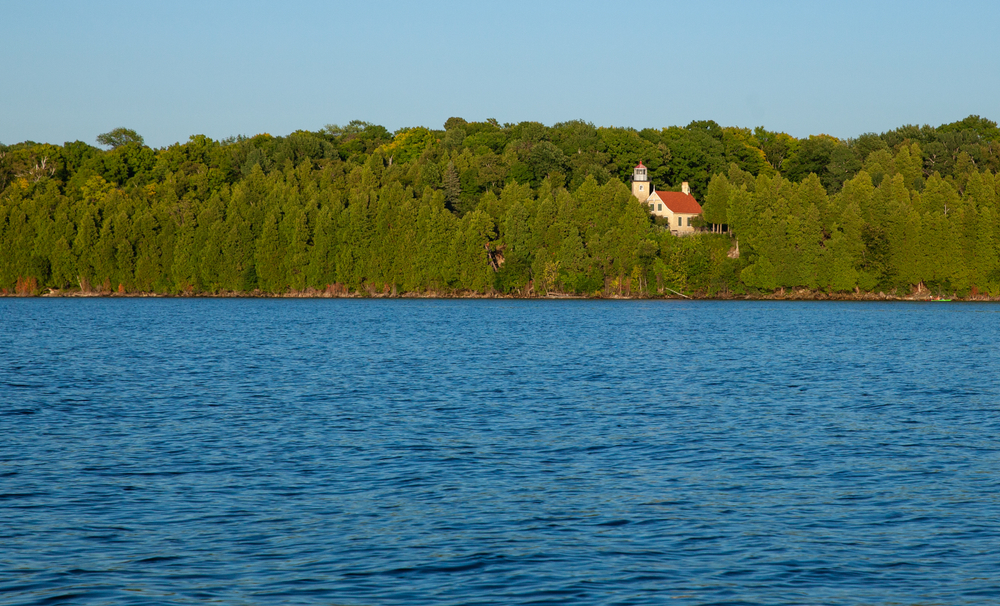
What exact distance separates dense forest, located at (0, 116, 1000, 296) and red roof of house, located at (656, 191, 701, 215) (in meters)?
7.67

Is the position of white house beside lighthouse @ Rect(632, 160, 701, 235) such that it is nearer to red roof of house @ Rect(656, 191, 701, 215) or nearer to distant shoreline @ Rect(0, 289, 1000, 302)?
red roof of house @ Rect(656, 191, 701, 215)

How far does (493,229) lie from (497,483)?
424ft

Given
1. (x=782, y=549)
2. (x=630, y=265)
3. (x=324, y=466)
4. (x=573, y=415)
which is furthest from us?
(x=630, y=265)

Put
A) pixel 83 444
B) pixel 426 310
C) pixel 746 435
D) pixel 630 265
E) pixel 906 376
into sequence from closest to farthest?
1. pixel 83 444
2. pixel 746 435
3. pixel 906 376
4. pixel 426 310
5. pixel 630 265

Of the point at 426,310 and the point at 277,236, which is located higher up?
the point at 277,236

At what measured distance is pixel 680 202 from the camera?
166500 mm

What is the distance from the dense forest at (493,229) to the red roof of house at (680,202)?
7.67 metres

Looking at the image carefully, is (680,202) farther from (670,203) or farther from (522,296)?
(522,296)

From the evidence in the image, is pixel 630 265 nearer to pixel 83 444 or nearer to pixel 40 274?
pixel 40 274

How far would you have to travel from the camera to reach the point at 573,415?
29625 millimetres

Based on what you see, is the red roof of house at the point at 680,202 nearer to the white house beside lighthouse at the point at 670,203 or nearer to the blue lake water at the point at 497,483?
the white house beside lighthouse at the point at 670,203

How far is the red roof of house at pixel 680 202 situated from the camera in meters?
165

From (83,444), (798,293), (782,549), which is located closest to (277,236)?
(798,293)

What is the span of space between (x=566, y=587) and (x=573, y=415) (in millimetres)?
16347
